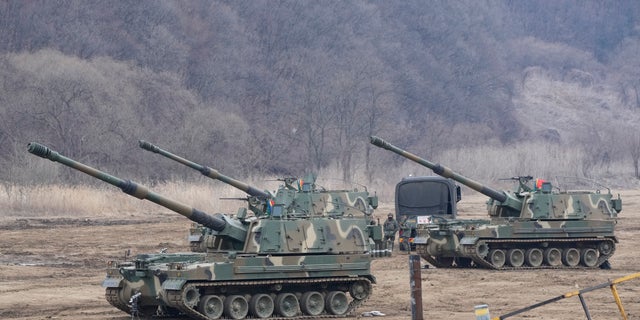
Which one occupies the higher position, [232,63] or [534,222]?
[232,63]

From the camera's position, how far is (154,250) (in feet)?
104

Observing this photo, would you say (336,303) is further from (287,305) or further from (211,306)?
(211,306)

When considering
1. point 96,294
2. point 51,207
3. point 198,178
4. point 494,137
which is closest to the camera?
point 96,294

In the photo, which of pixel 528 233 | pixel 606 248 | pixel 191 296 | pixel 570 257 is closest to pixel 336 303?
pixel 191 296

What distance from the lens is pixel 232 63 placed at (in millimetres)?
68250

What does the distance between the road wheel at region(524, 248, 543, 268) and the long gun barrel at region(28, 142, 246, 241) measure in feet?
32.3

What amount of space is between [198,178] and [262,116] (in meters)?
15.8

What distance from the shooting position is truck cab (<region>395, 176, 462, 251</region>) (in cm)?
3206

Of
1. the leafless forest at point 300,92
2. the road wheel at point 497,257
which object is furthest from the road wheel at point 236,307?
the leafless forest at point 300,92

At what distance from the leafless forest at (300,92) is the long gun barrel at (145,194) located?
25927 mm

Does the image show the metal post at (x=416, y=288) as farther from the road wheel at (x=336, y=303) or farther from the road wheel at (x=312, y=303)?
the road wheel at (x=336, y=303)

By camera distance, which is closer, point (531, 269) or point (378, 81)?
point (531, 269)

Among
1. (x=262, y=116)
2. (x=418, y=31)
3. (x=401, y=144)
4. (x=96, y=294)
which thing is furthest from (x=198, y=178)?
(x=418, y=31)

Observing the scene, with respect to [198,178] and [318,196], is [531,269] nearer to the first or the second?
[318,196]
